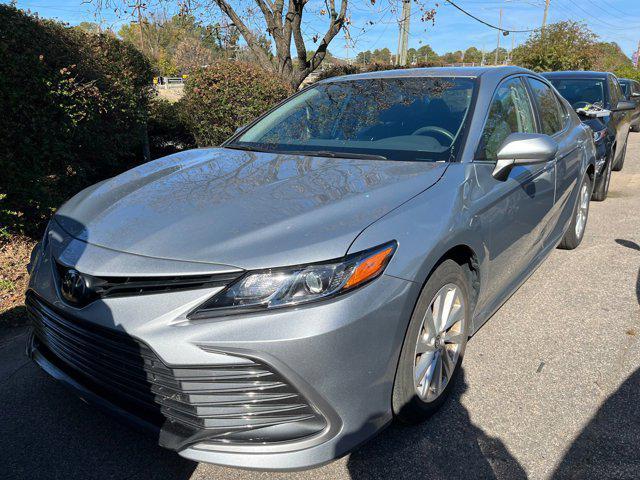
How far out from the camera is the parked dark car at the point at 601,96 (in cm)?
699

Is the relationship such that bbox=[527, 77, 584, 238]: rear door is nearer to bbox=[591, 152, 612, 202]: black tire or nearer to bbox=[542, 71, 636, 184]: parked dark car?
bbox=[591, 152, 612, 202]: black tire

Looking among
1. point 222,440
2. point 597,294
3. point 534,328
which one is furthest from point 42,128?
point 597,294

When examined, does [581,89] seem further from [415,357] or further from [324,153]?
[415,357]

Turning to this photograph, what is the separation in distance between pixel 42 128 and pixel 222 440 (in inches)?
162

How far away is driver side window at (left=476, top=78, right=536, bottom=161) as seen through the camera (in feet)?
9.52

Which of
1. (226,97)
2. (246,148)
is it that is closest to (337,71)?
(226,97)

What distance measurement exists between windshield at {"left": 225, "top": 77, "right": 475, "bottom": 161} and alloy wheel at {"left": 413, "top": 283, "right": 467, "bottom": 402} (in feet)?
2.56

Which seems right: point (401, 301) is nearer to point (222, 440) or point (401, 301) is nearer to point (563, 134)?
point (222, 440)

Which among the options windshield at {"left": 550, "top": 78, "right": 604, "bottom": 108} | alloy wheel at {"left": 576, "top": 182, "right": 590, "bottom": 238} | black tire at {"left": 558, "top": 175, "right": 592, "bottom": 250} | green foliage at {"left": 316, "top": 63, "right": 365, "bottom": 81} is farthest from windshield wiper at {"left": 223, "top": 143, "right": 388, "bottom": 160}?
green foliage at {"left": 316, "top": 63, "right": 365, "bottom": 81}

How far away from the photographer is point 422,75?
3.50 m

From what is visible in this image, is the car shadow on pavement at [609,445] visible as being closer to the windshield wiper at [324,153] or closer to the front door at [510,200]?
the front door at [510,200]

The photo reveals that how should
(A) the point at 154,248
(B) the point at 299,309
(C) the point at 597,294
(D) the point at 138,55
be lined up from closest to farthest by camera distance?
(B) the point at 299,309
(A) the point at 154,248
(C) the point at 597,294
(D) the point at 138,55

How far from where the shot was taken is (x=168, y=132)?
9016 mm

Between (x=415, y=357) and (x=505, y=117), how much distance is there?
6.03 feet
